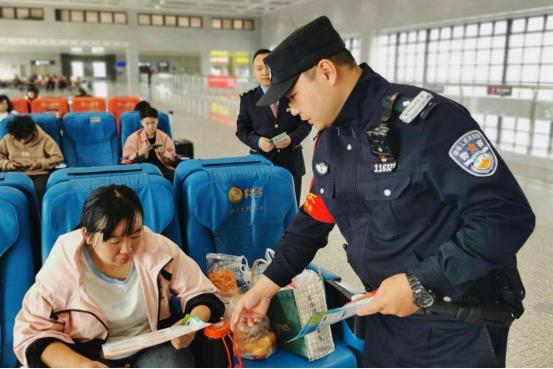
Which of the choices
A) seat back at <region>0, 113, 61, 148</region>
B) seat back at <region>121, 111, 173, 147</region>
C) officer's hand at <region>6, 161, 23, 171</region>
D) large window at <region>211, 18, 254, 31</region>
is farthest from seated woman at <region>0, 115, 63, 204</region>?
large window at <region>211, 18, 254, 31</region>

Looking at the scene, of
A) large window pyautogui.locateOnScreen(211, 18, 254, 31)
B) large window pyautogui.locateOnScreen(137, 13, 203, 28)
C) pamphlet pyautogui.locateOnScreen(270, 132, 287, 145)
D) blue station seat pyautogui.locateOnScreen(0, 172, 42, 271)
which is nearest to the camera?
blue station seat pyautogui.locateOnScreen(0, 172, 42, 271)

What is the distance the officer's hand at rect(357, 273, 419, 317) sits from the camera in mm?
1059

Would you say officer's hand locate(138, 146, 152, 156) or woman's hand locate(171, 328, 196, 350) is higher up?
officer's hand locate(138, 146, 152, 156)

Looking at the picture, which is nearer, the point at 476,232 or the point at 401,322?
the point at 476,232

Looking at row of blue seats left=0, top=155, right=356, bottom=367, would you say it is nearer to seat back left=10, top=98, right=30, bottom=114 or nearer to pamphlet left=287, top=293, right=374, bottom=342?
pamphlet left=287, top=293, right=374, bottom=342

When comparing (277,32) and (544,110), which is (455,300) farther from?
(277,32)

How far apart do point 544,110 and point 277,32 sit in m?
21.3

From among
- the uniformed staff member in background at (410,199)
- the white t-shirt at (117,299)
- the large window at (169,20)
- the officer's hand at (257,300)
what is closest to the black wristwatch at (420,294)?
the uniformed staff member in background at (410,199)

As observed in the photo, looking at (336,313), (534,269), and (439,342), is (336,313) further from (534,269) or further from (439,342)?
(534,269)

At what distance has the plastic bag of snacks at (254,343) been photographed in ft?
5.81

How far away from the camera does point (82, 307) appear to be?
1.55 metres

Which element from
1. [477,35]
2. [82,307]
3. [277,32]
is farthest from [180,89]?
[82,307]

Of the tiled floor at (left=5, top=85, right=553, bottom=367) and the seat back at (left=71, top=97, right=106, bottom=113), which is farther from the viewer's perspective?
the seat back at (left=71, top=97, right=106, bottom=113)

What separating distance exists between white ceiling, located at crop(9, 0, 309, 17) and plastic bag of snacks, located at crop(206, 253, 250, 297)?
2378cm
